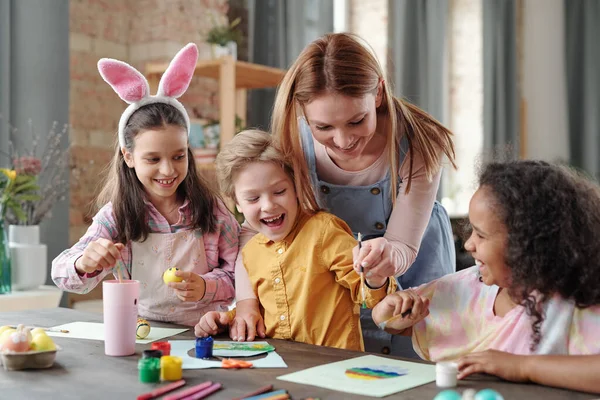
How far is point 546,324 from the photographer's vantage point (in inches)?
54.0

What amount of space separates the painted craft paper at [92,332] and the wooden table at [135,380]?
0.10 metres

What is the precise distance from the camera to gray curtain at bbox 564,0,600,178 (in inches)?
230

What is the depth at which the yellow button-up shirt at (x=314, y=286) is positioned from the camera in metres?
1.67

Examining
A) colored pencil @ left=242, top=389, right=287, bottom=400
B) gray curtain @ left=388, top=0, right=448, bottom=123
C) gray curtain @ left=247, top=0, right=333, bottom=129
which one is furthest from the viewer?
gray curtain @ left=388, top=0, right=448, bottom=123

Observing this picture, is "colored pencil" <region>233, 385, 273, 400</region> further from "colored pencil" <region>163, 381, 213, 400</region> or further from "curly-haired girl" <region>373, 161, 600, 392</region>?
"curly-haired girl" <region>373, 161, 600, 392</region>

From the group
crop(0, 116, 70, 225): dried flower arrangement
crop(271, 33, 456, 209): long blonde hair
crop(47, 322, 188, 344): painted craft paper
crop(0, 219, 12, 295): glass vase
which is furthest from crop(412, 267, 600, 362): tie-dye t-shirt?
crop(0, 116, 70, 225): dried flower arrangement

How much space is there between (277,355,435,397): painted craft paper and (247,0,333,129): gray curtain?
310 cm

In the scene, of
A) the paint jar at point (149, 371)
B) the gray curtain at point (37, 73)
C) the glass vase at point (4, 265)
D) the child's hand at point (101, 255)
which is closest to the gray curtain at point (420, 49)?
the gray curtain at point (37, 73)

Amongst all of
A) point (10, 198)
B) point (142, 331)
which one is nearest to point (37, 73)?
point (10, 198)

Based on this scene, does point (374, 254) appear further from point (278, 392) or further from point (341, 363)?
point (278, 392)

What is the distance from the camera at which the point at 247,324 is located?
1632 millimetres

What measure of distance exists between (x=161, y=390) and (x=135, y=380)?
11cm

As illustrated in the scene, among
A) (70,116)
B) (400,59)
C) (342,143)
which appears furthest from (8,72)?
(400,59)

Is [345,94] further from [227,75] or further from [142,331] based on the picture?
[227,75]
